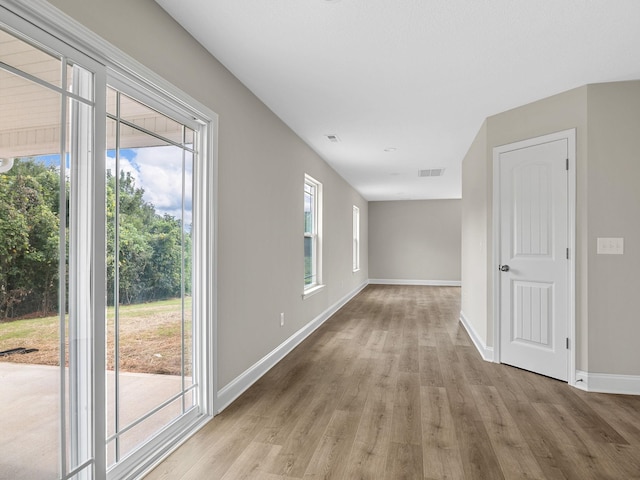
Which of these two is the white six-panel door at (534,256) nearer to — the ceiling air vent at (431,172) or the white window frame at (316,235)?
the white window frame at (316,235)

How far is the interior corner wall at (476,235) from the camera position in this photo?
4180 millimetres

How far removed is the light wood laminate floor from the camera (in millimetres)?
2053

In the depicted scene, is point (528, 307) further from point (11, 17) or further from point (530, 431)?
point (11, 17)

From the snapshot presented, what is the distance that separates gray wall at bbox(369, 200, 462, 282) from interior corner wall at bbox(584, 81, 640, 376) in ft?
Result: 25.9

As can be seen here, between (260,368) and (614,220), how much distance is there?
3.22 metres

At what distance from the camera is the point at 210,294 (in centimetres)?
266

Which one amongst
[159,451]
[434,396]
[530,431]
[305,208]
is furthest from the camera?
[305,208]

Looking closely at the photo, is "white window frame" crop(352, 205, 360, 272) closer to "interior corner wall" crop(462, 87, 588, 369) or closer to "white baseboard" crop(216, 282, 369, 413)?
"white baseboard" crop(216, 282, 369, 413)

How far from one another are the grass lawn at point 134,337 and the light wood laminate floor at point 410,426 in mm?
531

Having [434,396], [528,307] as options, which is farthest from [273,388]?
[528,307]

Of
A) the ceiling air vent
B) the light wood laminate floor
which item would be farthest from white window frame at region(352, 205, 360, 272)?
the light wood laminate floor

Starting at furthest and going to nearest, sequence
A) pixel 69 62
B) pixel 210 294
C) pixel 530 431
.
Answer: pixel 210 294 < pixel 530 431 < pixel 69 62

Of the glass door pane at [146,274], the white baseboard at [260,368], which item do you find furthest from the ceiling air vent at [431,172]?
the glass door pane at [146,274]

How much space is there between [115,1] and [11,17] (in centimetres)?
57
